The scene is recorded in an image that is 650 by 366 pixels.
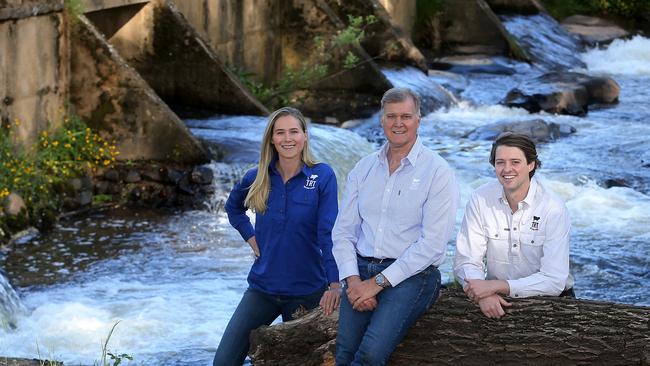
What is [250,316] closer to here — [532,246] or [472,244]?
[472,244]

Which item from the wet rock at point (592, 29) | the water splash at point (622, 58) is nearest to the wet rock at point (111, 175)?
the water splash at point (622, 58)

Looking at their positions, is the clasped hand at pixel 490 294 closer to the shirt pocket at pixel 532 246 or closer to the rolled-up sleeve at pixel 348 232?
the shirt pocket at pixel 532 246

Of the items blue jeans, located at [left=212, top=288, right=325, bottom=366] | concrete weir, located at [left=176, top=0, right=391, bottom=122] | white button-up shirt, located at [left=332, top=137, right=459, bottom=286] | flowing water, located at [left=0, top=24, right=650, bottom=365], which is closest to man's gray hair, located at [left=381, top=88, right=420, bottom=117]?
white button-up shirt, located at [left=332, top=137, right=459, bottom=286]

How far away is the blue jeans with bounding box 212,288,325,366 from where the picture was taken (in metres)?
5.61

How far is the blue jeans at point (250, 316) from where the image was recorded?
221 inches

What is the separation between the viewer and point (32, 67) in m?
11.6

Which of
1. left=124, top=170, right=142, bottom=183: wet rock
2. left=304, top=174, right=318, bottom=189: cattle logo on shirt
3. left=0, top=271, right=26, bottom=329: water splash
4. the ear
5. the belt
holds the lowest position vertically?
left=0, top=271, right=26, bottom=329: water splash

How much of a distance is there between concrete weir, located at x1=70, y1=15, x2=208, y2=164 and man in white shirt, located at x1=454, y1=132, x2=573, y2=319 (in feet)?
24.0

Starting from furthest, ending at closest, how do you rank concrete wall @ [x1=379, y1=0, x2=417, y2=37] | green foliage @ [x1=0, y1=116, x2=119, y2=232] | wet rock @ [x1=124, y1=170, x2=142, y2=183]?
1. concrete wall @ [x1=379, y1=0, x2=417, y2=37]
2. wet rock @ [x1=124, y1=170, x2=142, y2=183]
3. green foliage @ [x1=0, y1=116, x2=119, y2=232]

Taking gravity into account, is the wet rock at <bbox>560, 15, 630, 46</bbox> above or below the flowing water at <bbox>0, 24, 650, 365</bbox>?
above

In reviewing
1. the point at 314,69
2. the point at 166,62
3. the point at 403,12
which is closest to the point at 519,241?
the point at 166,62

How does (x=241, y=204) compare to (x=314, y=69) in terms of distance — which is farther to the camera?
(x=314, y=69)

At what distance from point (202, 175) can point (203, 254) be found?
1.66m

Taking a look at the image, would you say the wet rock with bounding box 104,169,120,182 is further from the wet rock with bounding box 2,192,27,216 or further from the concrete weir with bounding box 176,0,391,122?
the concrete weir with bounding box 176,0,391,122
